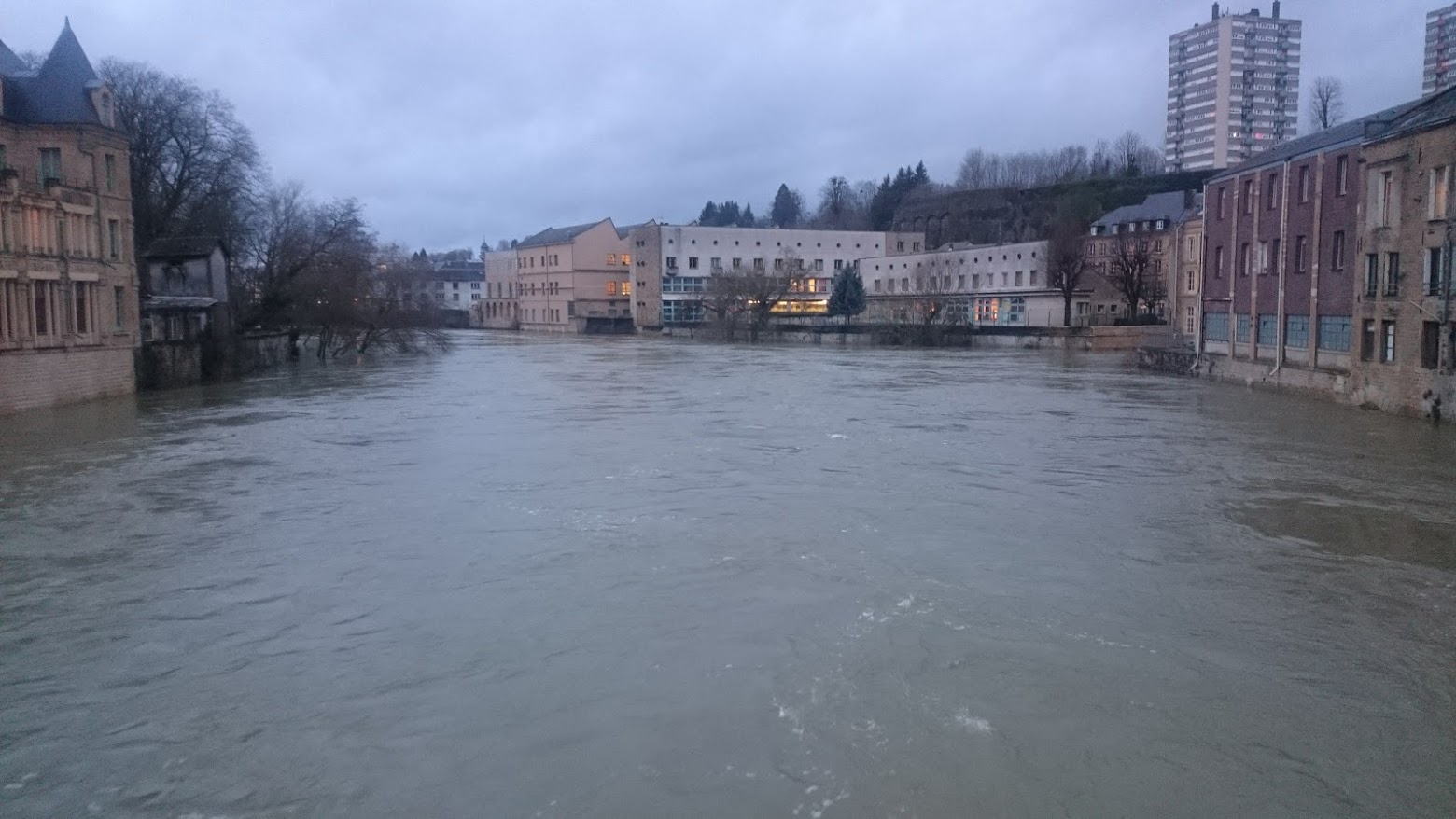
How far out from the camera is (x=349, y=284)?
47.5m

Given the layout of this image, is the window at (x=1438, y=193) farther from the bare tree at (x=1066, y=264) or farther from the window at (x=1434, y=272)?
the bare tree at (x=1066, y=264)

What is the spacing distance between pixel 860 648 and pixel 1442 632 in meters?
5.20

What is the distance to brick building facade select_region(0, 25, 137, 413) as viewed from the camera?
25.8m

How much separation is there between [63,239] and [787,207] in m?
114

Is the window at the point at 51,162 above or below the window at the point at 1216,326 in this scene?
above

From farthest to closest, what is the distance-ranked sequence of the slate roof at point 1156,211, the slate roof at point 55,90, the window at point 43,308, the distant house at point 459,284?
the distant house at point 459,284, the slate roof at point 1156,211, the slate roof at point 55,90, the window at point 43,308

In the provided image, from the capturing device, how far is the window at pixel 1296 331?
3088 centimetres

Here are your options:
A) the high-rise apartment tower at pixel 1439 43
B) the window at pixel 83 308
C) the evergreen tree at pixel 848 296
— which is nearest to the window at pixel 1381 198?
the window at pixel 83 308

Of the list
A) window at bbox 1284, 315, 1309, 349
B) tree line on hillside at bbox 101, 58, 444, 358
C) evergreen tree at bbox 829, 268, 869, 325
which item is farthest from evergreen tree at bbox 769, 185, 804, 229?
window at bbox 1284, 315, 1309, 349

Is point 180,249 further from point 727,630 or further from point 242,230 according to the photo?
point 727,630

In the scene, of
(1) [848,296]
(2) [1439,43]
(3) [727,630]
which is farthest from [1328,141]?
(2) [1439,43]

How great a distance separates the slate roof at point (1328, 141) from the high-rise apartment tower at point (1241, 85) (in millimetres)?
92365

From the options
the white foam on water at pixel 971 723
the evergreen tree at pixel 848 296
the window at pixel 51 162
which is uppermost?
the window at pixel 51 162

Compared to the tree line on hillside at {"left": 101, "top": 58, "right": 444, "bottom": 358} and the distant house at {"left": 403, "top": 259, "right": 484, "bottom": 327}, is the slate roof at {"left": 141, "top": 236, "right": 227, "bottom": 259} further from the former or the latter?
the distant house at {"left": 403, "top": 259, "right": 484, "bottom": 327}
